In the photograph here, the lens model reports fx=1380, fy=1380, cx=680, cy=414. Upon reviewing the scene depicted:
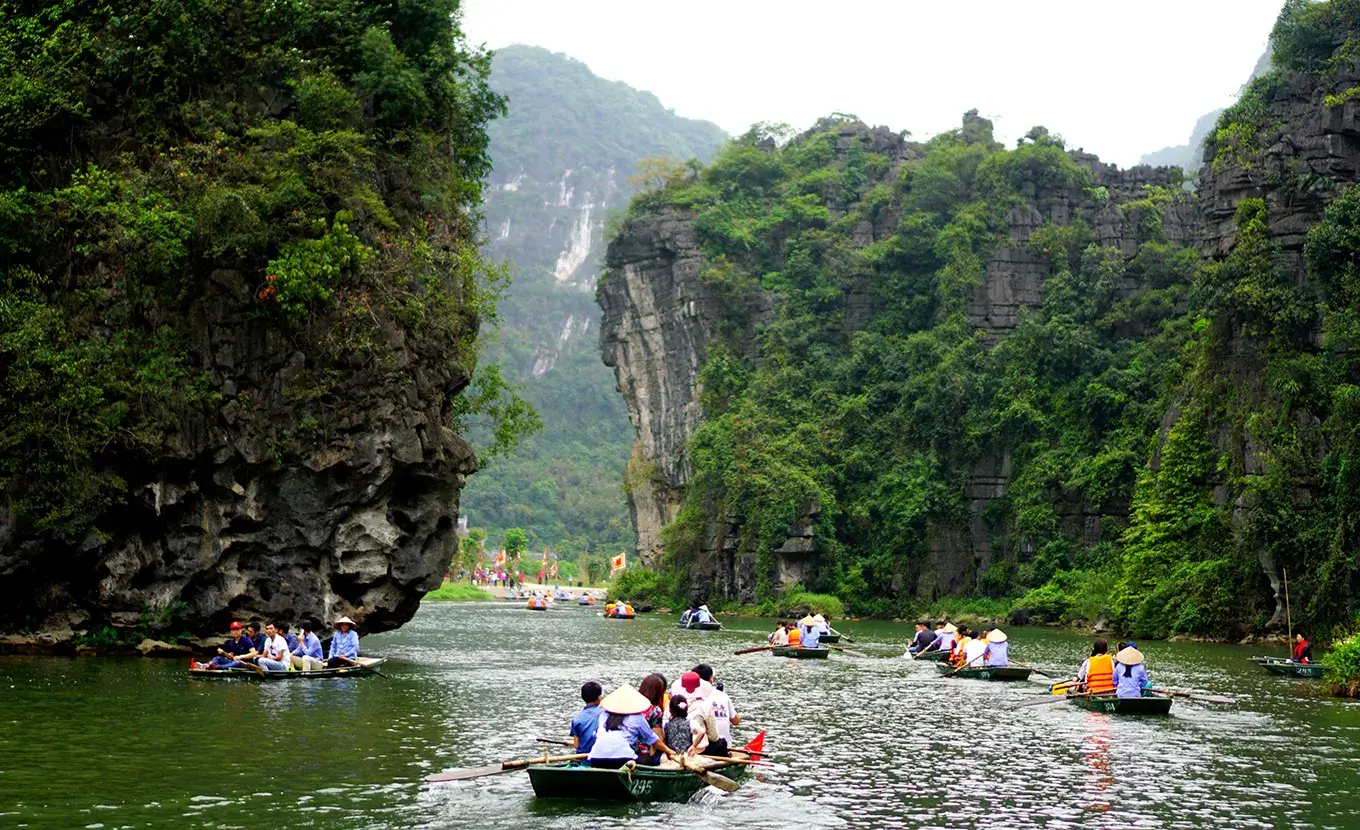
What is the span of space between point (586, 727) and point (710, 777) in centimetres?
Answer: 140

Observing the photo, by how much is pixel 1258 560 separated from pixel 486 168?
984 inches

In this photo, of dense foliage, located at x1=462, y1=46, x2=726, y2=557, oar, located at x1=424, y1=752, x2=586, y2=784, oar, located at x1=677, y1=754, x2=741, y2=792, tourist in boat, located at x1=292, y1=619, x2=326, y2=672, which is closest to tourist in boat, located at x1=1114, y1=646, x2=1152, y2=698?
oar, located at x1=677, y1=754, x2=741, y2=792

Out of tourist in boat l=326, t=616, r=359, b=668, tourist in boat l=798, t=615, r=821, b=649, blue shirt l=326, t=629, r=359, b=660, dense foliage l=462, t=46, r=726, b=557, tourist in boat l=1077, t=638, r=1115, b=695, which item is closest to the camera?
tourist in boat l=1077, t=638, r=1115, b=695

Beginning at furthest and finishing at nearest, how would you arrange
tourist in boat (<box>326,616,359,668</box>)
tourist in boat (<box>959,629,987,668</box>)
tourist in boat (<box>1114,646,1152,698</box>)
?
tourist in boat (<box>959,629,987,668</box>)
tourist in boat (<box>326,616,359,668</box>)
tourist in boat (<box>1114,646,1152,698</box>)

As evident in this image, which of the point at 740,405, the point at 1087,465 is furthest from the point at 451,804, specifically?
the point at 740,405

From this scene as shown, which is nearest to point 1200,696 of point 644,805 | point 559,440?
point 644,805

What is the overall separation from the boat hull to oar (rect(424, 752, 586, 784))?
20.2m

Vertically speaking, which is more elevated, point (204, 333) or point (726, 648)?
point (204, 333)

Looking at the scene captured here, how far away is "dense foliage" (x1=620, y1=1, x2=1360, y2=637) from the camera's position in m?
41.1

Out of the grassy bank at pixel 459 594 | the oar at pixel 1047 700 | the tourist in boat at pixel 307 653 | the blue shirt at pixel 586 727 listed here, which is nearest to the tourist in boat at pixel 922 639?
the oar at pixel 1047 700

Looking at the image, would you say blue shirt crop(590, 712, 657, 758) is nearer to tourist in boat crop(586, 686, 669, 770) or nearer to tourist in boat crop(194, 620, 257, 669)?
tourist in boat crop(586, 686, 669, 770)

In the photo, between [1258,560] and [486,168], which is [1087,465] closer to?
[1258,560]

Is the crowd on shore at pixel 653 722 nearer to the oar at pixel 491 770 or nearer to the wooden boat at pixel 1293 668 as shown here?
the oar at pixel 491 770

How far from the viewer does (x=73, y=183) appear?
27.4 meters
